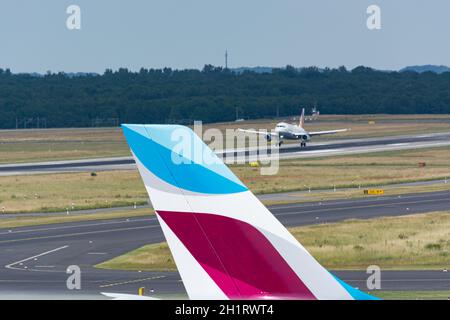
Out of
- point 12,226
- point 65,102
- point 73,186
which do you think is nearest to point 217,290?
point 12,226

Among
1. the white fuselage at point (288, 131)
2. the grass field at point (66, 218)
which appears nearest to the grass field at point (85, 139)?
the white fuselage at point (288, 131)

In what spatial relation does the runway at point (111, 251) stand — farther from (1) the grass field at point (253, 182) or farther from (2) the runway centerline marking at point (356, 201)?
(1) the grass field at point (253, 182)

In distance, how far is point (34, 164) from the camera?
122 meters

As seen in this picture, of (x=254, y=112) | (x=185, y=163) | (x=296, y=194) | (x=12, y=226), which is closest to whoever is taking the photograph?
(x=185, y=163)

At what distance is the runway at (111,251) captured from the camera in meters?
39.1

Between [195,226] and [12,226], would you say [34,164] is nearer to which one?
[12,226]

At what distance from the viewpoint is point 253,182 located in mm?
92812

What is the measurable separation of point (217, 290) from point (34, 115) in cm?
18275

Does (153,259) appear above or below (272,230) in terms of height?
below

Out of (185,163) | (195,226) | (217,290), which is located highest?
(185,163)

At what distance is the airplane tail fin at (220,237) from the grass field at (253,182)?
Answer: 203ft

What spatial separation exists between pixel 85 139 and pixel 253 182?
83.2m

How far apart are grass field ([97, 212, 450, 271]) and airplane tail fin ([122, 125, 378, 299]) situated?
1247 inches

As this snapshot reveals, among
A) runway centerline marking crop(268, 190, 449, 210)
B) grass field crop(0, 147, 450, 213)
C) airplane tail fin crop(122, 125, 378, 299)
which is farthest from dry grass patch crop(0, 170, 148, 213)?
airplane tail fin crop(122, 125, 378, 299)
